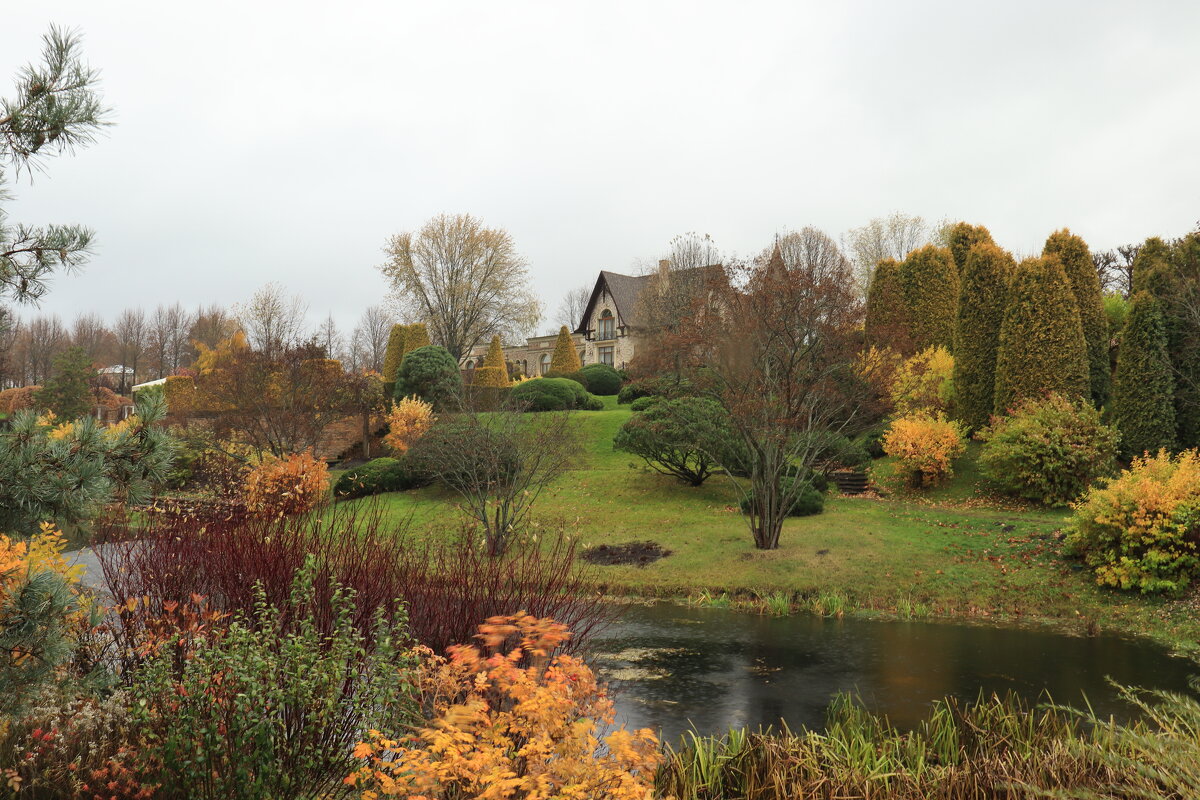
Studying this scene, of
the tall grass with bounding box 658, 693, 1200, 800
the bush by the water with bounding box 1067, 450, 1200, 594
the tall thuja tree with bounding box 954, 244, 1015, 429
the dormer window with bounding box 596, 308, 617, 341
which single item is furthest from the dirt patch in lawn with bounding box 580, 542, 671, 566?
the dormer window with bounding box 596, 308, 617, 341

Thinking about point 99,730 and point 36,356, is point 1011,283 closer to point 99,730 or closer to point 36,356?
point 99,730

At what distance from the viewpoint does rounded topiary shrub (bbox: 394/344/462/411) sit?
99.2 ft

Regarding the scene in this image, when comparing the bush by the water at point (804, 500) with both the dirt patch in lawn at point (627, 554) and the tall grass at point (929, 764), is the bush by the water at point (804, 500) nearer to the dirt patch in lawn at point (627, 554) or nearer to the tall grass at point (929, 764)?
the dirt patch in lawn at point (627, 554)

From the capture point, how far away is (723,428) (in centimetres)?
1880

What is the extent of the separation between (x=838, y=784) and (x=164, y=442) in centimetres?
456

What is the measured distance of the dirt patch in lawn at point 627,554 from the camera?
51.1 feet

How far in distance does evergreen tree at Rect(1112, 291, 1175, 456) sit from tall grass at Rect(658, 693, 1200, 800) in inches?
652

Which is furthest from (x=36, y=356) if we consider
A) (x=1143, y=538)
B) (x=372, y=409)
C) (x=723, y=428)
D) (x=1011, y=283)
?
(x=1143, y=538)

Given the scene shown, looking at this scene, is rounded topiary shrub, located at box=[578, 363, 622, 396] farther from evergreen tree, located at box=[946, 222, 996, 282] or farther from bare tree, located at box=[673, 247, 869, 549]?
bare tree, located at box=[673, 247, 869, 549]

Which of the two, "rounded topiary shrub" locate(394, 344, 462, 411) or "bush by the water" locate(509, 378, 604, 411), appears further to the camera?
"bush by the water" locate(509, 378, 604, 411)

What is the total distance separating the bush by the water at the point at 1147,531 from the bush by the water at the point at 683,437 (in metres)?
7.33

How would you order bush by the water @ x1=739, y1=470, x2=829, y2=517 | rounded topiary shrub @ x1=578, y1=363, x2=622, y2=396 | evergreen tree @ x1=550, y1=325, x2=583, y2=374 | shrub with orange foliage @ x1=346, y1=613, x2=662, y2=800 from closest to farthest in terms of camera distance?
shrub with orange foliage @ x1=346, y1=613, x2=662, y2=800
bush by the water @ x1=739, y1=470, x2=829, y2=517
rounded topiary shrub @ x1=578, y1=363, x2=622, y2=396
evergreen tree @ x1=550, y1=325, x2=583, y2=374

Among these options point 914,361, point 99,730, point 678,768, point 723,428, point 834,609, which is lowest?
point 834,609

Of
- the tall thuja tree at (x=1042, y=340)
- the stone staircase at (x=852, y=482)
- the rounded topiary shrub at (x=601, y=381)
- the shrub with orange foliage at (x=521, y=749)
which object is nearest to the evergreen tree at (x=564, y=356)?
the rounded topiary shrub at (x=601, y=381)
